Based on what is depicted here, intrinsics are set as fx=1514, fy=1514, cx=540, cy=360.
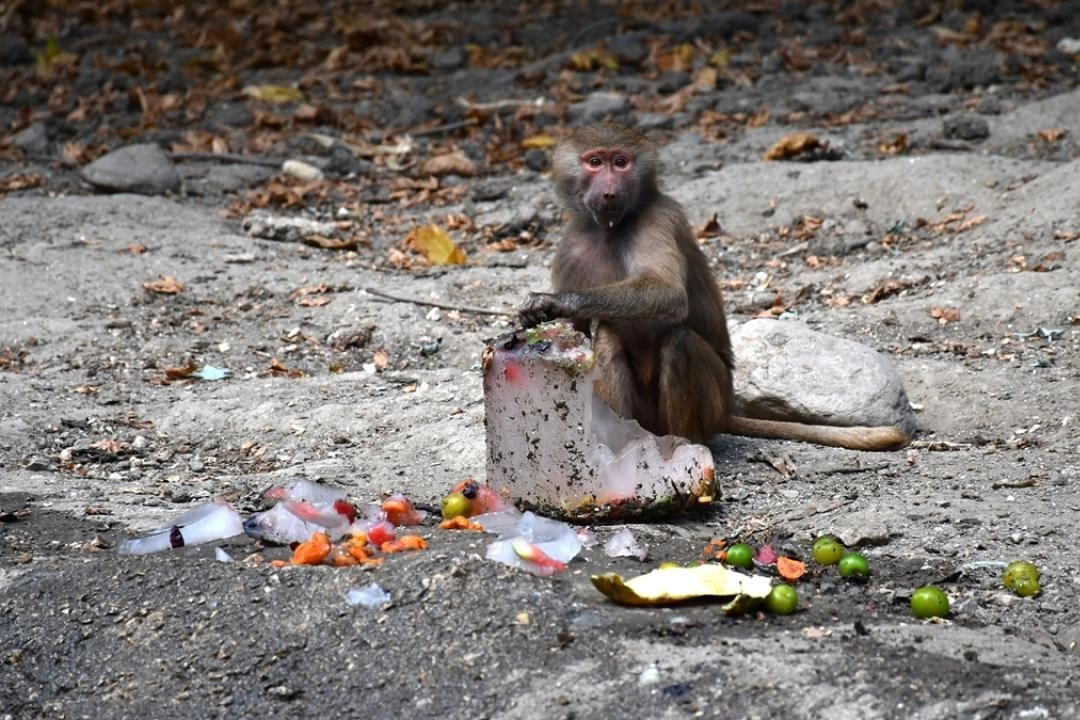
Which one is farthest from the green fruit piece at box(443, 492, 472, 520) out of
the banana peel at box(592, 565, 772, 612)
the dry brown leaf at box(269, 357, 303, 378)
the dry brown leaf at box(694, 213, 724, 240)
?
the dry brown leaf at box(694, 213, 724, 240)

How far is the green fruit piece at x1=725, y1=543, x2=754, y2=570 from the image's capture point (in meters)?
5.14

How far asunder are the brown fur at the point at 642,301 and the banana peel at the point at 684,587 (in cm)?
148

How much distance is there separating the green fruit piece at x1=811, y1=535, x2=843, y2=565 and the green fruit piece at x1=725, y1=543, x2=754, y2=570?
0.75 ft

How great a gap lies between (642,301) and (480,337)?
8.71ft

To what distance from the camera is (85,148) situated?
12.2m

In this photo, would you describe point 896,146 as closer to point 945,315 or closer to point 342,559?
point 945,315

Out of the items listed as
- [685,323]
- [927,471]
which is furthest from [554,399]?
[927,471]

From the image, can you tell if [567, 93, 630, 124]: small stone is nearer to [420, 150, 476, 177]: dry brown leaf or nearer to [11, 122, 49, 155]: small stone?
[420, 150, 476, 177]: dry brown leaf

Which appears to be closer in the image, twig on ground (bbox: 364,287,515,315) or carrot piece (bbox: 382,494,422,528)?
carrot piece (bbox: 382,494,422,528)

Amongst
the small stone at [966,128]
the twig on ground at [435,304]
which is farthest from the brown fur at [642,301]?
the small stone at [966,128]

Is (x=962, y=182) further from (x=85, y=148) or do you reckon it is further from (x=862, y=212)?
(x=85, y=148)

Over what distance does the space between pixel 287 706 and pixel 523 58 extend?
1068cm

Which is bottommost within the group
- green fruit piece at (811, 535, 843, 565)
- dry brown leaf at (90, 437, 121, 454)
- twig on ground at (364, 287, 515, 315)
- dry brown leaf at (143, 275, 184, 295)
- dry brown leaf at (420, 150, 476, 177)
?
dry brown leaf at (143, 275, 184, 295)

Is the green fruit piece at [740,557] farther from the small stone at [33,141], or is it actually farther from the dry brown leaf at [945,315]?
the small stone at [33,141]
